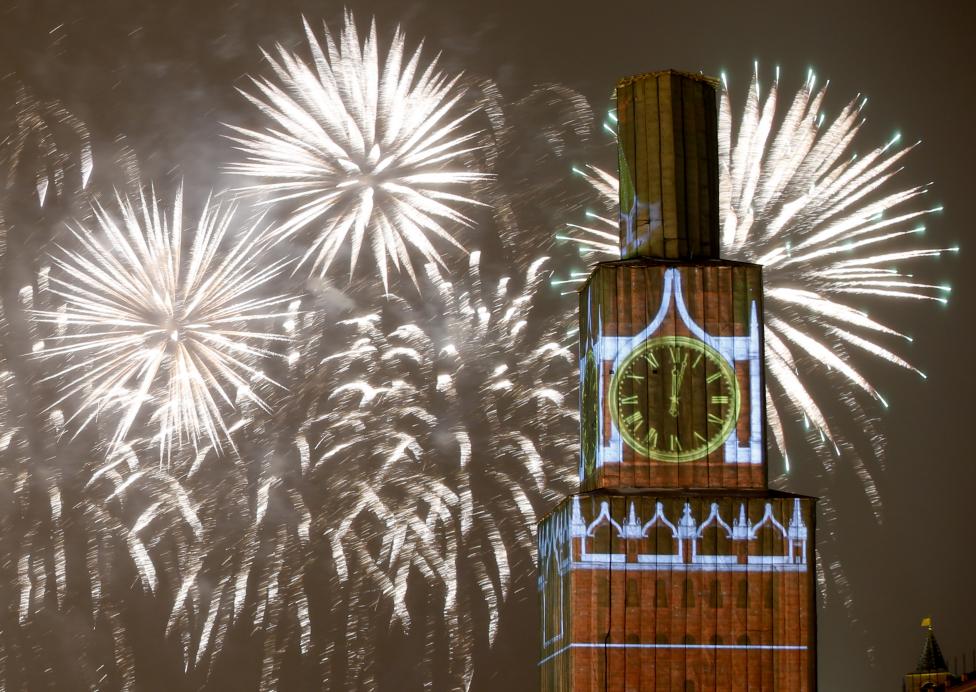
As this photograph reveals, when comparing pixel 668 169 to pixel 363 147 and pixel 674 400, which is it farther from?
pixel 363 147

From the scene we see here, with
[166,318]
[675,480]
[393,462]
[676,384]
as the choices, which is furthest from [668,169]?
[166,318]

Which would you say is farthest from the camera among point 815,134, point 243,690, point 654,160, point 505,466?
point 243,690

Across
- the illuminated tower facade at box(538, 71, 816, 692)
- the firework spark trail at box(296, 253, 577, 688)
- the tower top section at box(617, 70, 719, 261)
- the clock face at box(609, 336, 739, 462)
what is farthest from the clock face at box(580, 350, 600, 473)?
the firework spark trail at box(296, 253, 577, 688)

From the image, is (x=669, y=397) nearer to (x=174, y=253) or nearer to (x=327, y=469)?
(x=327, y=469)

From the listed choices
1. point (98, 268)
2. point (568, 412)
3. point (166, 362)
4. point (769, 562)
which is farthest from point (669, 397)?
point (98, 268)

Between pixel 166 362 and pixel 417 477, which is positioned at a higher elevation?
pixel 166 362

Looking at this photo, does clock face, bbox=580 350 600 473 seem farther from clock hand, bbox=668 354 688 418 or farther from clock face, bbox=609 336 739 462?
clock hand, bbox=668 354 688 418

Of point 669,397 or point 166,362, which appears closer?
point 669,397
